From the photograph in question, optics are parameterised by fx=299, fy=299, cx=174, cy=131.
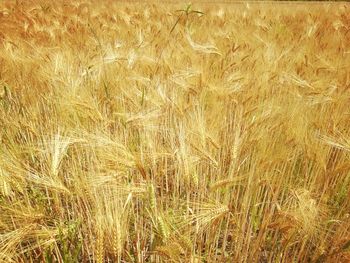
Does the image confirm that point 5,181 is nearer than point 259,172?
Yes

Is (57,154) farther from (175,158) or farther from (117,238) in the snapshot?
(175,158)

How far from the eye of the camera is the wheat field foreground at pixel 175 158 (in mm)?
840

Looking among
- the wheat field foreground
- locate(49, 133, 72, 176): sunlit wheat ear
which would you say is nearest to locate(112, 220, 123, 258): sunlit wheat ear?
the wheat field foreground

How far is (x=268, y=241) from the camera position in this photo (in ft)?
3.53

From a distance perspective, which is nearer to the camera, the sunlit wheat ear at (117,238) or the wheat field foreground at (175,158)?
the sunlit wheat ear at (117,238)

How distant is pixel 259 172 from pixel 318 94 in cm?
71

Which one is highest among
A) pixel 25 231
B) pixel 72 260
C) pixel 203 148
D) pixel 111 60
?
pixel 111 60

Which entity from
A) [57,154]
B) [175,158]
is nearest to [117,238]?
[57,154]

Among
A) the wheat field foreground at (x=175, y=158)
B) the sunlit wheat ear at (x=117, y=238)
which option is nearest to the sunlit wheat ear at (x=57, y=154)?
the wheat field foreground at (x=175, y=158)

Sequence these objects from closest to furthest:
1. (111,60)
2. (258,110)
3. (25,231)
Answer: (25,231) → (258,110) → (111,60)

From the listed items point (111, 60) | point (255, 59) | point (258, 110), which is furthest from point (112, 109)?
point (255, 59)

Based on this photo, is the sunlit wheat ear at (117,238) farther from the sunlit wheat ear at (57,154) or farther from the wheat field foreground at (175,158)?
the sunlit wheat ear at (57,154)

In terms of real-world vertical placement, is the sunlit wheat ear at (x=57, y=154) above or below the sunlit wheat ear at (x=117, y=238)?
above

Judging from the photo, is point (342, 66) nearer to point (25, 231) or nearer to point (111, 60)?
point (111, 60)
